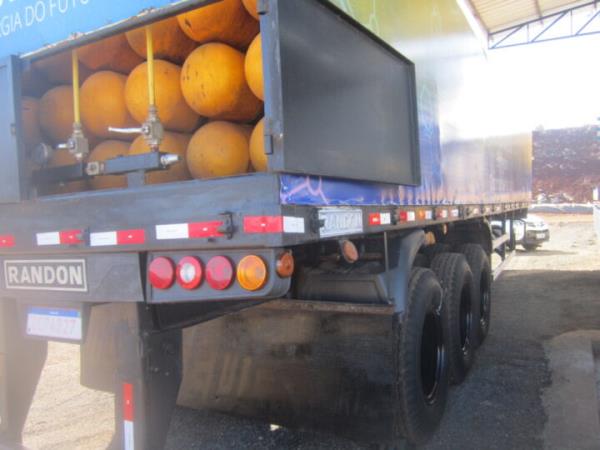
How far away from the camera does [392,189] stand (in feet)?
9.28

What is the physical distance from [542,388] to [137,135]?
12.2ft

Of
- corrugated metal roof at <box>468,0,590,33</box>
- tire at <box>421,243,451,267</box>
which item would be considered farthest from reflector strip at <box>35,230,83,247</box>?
corrugated metal roof at <box>468,0,590,33</box>

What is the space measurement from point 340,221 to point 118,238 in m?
0.89

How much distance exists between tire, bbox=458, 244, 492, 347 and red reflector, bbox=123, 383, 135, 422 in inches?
150

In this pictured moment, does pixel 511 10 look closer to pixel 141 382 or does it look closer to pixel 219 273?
pixel 219 273

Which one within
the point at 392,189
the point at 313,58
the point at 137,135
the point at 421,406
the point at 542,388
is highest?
the point at 313,58

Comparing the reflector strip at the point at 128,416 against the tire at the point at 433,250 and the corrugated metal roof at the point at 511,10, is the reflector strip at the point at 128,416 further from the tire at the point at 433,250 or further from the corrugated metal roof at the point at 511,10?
the corrugated metal roof at the point at 511,10

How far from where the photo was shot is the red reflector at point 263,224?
1839 mm

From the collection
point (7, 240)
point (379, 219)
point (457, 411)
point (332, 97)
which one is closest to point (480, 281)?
point (457, 411)

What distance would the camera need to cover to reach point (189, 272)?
2.06 metres

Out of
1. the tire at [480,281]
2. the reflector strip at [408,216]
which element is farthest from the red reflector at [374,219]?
the tire at [480,281]

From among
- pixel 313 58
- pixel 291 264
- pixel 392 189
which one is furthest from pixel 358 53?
pixel 291 264

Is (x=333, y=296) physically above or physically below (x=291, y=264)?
below

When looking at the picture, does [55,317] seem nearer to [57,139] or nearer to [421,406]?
[57,139]
